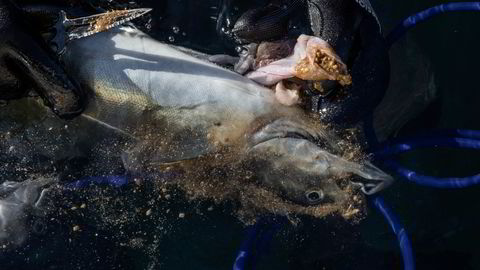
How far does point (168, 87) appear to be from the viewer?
3031 mm

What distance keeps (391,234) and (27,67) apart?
336cm

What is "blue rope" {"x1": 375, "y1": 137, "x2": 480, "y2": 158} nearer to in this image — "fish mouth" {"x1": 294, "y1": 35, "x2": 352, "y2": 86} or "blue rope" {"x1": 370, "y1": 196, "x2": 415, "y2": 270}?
"blue rope" {"x1": 370, "y1": 196, "x2": 415, "y2": 270}

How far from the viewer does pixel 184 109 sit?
3.04 metres

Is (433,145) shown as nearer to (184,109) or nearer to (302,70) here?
(302,70)

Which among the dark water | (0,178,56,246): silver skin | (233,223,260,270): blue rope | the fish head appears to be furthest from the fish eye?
(0,178,56,246): silver skin

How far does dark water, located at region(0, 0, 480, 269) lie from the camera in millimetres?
4293

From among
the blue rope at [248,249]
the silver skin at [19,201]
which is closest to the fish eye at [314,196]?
the blue rope at [248,249]

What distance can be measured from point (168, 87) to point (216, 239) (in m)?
1.86

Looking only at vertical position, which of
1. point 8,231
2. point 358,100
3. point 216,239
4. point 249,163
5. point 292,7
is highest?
point 292,7

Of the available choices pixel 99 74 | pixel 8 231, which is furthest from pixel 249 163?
pixel 8 231

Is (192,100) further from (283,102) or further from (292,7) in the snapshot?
(292,7)

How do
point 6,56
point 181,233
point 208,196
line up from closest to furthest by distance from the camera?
point 6,56 → point 208,196 → point 181,233

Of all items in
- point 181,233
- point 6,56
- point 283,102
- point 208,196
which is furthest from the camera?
point 181,233

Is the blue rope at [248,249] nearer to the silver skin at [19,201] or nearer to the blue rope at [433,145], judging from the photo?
the blue rope at [433,145]
